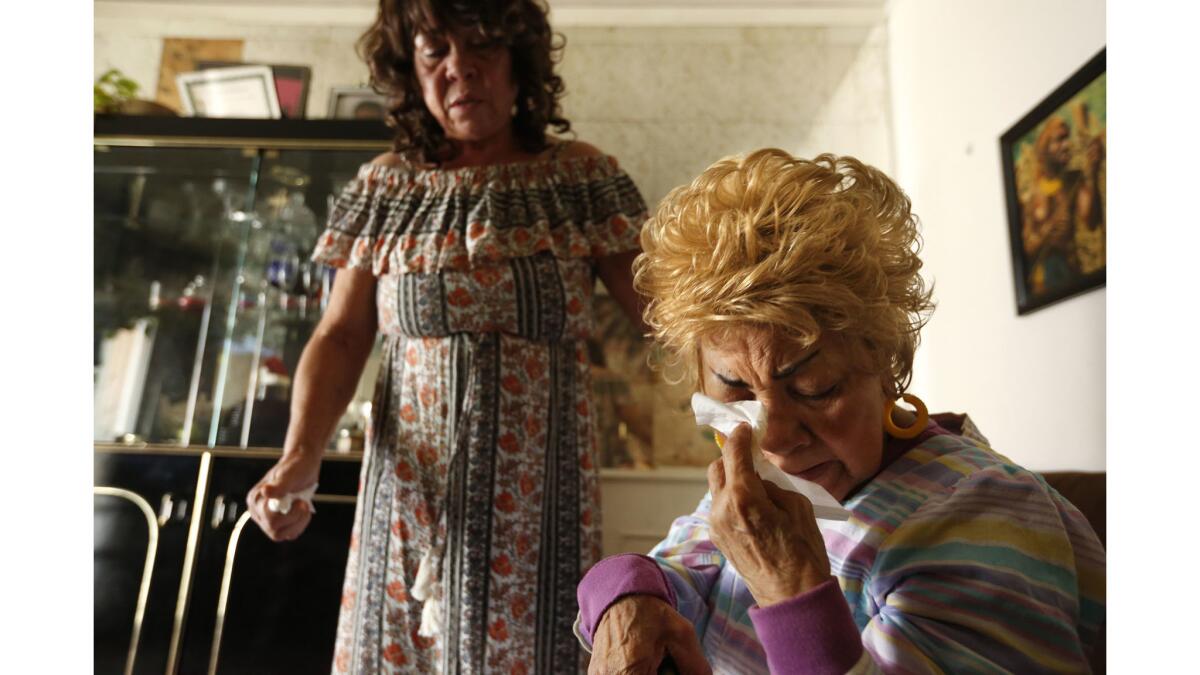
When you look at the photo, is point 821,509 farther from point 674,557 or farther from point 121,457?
point 121,457

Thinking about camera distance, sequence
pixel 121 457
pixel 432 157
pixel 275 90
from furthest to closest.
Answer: pixel 275 90 < pixel 121 457 < pixel 432 157

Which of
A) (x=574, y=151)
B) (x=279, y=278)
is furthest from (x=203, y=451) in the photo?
(x=574, y=151)

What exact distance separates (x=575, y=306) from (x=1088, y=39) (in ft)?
2.09

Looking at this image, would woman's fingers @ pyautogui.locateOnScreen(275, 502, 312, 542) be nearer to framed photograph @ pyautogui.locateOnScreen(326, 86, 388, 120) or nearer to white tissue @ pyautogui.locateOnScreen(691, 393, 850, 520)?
white tissue @ pyautogui.locateOnScreen(691, 393, 850, 520)

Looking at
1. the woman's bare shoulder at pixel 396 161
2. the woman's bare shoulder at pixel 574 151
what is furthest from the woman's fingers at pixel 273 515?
the woman's bare shoulder at pixel 574 151

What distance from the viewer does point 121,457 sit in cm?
231

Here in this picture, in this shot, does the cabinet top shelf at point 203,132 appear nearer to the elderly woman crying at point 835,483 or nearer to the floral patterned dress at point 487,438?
the floral patterned dress at point 487,438

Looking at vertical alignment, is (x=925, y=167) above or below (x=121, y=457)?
above

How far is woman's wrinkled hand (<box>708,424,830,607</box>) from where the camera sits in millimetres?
461

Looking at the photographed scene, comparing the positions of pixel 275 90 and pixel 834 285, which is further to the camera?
pixel 275 90

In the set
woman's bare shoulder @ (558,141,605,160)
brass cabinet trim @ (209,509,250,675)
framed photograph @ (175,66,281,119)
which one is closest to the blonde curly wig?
woman's bare shoulder @ (558,141,605,160)

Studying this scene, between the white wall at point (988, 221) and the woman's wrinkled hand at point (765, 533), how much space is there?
50cm

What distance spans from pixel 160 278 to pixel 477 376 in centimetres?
221
